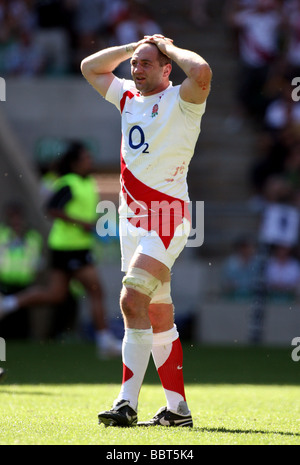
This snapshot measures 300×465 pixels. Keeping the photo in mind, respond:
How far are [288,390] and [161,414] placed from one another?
95.8 inches

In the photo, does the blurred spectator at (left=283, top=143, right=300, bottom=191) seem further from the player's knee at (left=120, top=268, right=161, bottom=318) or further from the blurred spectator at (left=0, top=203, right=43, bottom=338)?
the player's knee at (left=120, top=268, right=161, bottom=318)

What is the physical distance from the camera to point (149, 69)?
5754 mm

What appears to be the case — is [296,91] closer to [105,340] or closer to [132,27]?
[132,27]

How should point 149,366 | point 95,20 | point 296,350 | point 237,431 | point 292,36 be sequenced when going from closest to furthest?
point 237,431 < point 149,366 < point 296,350 < point 292,36 < point 95,20

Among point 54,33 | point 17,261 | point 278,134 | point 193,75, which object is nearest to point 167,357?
point 193,75

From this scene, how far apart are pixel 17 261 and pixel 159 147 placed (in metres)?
8.04

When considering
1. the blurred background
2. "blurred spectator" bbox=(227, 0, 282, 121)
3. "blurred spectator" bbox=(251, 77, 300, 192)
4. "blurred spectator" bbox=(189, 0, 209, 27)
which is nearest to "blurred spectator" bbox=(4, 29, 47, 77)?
the blurred background

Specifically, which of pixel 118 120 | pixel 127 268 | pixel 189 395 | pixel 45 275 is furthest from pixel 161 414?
pixel 118 120

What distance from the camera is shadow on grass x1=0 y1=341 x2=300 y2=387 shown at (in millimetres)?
8758

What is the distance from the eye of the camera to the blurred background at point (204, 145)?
13.1 meters

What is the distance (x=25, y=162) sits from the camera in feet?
46.8

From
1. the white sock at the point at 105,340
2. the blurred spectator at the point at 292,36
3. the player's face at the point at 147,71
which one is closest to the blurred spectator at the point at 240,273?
the white sock at the point at 105,340

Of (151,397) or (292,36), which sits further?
(292,36)

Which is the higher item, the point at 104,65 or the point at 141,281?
the point at 104,65
